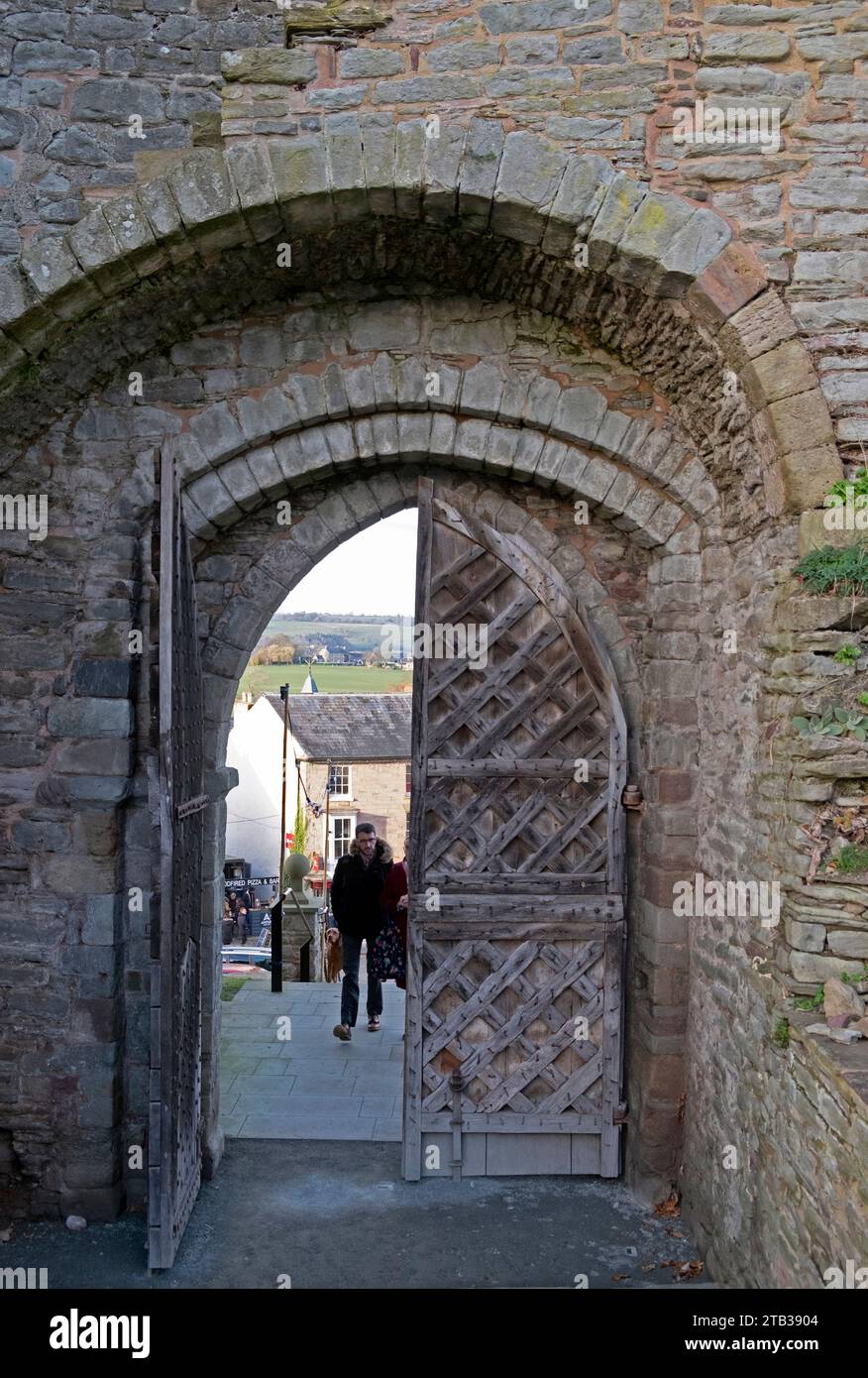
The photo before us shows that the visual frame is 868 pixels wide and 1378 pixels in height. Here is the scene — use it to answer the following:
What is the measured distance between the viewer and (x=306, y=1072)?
256 inches

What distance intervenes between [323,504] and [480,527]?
0.78 m

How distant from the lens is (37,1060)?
4672 mm

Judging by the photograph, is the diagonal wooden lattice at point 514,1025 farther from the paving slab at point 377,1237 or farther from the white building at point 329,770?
the white building at point 329,770

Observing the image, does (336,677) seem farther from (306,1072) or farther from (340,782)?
(306,1072)

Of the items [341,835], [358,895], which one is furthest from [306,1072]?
[341,835]

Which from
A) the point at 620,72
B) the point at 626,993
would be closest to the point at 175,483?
the point at 620,72

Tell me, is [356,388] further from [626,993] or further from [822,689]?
[626,993]

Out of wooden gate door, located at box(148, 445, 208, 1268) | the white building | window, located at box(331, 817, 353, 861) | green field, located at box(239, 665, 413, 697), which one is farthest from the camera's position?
green field, located at box(239, 665, 413, 697)
